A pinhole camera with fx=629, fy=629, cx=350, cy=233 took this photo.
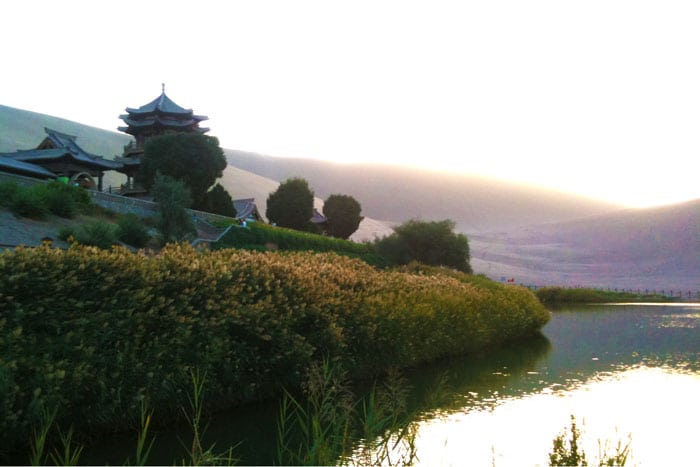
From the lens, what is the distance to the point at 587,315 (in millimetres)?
32250

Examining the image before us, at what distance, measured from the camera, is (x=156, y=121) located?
156ft

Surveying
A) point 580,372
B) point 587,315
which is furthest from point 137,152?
point 580,372

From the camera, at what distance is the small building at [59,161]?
118ft

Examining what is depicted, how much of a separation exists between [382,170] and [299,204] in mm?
131599

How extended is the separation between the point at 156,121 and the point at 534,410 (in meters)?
42.8

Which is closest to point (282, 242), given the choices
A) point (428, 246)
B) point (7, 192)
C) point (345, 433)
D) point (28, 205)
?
point (428, 246)

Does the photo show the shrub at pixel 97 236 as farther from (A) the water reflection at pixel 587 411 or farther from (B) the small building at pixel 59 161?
(B) the small building at pixel 59 161

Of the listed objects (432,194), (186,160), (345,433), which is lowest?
(345,433)

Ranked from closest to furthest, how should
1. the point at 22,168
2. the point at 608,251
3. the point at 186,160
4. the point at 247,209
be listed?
the point at 22,168 < the point at 186,160 < the point at 247,209 < the point at 608,251

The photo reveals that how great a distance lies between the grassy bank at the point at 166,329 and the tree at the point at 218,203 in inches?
1110

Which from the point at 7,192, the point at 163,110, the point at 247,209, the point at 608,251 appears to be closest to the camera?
the point at 7,192

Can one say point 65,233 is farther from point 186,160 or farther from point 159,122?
point 159,122

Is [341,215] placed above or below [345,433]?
above

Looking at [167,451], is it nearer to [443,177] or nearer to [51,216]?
[51,216]
